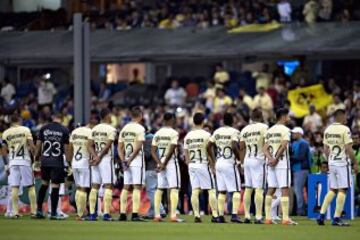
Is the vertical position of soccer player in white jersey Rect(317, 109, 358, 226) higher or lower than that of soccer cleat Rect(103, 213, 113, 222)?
higher

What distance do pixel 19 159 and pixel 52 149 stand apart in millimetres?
1020

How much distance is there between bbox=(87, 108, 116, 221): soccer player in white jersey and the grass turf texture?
2.49 feet

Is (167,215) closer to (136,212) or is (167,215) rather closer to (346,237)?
(136,212)

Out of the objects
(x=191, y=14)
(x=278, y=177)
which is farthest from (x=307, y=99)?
(x=278, y=177)

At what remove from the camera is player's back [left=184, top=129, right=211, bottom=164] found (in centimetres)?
2855

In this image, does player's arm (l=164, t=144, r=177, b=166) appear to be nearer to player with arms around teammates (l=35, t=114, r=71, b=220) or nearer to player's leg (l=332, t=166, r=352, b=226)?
player with arms around teammates (l=35, t=114, r=71, b=220)

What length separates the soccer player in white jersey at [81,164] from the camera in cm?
2948

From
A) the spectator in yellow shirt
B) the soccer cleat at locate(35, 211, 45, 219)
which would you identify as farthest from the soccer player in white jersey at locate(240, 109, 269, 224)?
the spectator in yellow shirt

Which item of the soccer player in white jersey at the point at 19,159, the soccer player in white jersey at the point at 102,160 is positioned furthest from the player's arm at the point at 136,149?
the soccer player in white jersey at the point at 19,159

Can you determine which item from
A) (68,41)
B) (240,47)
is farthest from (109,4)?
(240,47)

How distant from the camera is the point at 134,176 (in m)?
28.9

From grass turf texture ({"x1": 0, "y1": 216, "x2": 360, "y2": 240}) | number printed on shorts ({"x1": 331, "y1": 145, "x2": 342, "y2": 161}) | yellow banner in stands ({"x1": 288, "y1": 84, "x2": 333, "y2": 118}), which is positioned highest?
yellow banner in stands ({"x1": 288, "y1": 84, "x2": 333, "y2": 118})

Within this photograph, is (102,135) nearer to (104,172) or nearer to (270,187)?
(104,172)

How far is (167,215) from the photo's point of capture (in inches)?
1254
